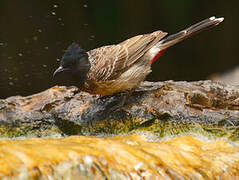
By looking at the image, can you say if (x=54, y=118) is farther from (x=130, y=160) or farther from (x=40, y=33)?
(x=40, y=33)

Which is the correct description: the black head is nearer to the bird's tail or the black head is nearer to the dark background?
the bird's tail

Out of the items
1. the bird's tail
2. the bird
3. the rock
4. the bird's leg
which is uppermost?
the bird's tail

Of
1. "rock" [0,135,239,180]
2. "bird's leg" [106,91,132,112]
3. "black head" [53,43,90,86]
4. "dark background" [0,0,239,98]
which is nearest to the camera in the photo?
"rock" [0,135,239,180]

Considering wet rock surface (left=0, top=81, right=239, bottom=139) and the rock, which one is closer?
the rock

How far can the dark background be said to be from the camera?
962 cm

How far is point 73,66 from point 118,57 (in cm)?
63

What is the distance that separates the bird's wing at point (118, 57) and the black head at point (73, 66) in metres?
0.13

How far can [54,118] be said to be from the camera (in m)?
5.27

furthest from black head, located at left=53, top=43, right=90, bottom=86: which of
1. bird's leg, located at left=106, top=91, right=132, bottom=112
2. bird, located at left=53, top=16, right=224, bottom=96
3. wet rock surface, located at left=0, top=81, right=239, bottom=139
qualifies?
bird's leg, located at left=106, top=91, right=132, bottom=112

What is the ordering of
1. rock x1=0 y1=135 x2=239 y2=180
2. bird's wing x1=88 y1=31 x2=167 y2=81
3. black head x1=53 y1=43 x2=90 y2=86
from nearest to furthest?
rock x1=0 y1=135 x2=239 y2=180
black head x1=53 y1=43 x2=90 y2=86
bird's wing x1=88 y1=31 x2=167 y2=81

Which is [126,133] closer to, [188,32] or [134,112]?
[134,112]

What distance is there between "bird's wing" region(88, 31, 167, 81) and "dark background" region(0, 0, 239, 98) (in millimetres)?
3629

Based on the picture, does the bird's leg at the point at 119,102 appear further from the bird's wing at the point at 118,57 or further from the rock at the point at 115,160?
the rock at the point at 115,160

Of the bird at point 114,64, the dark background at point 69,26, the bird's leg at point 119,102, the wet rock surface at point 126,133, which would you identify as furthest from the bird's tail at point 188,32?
the dark background at point 69,26
